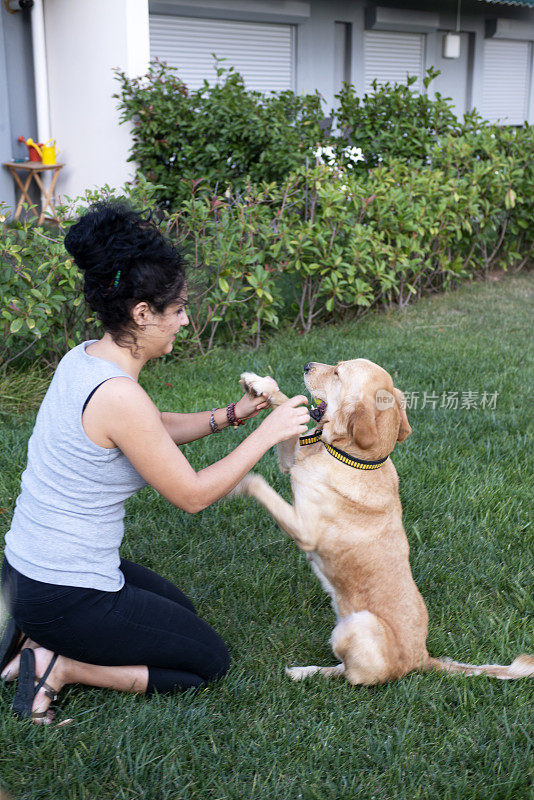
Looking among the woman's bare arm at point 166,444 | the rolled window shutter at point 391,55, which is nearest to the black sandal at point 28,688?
the woman's bare arm at point 166,444

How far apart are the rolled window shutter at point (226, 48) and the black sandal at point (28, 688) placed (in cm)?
1189

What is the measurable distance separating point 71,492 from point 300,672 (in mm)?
→ 1235

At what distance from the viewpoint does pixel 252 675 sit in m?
3.11

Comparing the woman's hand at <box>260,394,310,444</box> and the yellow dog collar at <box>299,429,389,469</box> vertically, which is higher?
the woman's hand at <box>260,394,310,444</box>

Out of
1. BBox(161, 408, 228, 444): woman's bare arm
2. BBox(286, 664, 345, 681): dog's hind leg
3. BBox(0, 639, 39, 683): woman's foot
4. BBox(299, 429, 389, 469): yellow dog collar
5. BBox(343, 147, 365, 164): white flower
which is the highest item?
BBox(343, 147, 365, 164): white flower

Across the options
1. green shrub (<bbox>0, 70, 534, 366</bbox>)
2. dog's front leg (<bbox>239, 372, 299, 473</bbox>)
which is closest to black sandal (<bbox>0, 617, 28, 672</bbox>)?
dog's front leg (<bbox>239, 372, 299, 473</bbox>)

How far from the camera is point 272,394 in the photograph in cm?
333

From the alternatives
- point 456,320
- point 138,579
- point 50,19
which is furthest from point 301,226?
point 50,19

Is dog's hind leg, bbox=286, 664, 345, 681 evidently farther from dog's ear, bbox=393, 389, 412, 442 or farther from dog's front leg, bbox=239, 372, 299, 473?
dog's ear, bbox=393, 389, 412, 442

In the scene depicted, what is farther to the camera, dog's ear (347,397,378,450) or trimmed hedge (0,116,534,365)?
trimmed hedge (0,116,534,365)

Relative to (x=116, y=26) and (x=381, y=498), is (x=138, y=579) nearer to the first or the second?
(x=381, y=498)

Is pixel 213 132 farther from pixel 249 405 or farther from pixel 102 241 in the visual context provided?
pixel 102 241

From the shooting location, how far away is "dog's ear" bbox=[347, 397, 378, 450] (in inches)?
117

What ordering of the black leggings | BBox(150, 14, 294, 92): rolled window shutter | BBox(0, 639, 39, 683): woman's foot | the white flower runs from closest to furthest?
the black leggings, BBox(0, 639, 39, 683): woman's foot, the white flower, BBox(150, 14, 294, 92): rolled window shutter
